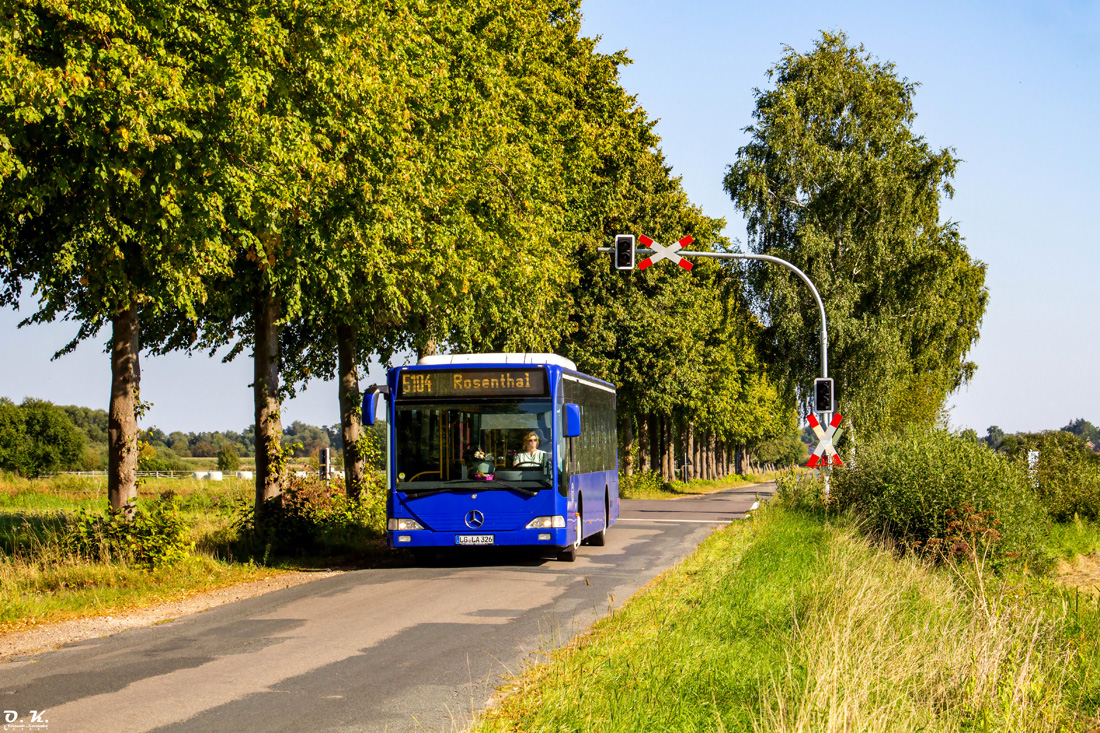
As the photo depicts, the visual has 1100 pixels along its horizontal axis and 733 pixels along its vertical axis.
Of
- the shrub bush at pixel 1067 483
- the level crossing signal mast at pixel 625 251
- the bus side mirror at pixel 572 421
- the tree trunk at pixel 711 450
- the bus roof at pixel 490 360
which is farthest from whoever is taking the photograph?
the tree trunk at pixel 711 450

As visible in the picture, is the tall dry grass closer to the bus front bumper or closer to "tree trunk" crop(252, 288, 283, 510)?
the bus front bumper

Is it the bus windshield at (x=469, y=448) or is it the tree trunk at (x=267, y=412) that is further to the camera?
the tree trunk at (x=267, y=412)

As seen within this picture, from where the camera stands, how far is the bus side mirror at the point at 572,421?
16812 mm

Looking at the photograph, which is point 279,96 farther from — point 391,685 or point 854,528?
point 854,528

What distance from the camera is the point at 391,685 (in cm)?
809

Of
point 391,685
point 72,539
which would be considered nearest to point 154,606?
point 72,539

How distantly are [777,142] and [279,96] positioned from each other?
92.6 ft

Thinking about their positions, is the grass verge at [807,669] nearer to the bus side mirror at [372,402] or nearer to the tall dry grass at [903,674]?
the tall dry grass at [903,674]

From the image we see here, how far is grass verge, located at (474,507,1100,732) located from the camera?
663 centimetres

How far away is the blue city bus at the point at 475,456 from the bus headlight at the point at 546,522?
0.02 metres

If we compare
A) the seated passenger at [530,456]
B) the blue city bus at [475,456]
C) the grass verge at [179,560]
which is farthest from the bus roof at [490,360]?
the grass verge at [179,560]

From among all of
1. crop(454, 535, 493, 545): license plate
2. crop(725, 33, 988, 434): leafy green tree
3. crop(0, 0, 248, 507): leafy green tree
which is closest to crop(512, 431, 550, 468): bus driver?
crop(454, 535, 493, 545): license plate

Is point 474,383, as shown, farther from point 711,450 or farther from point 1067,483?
point 711,450

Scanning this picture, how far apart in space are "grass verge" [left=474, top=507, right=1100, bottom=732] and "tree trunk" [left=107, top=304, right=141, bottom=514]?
7530mm
